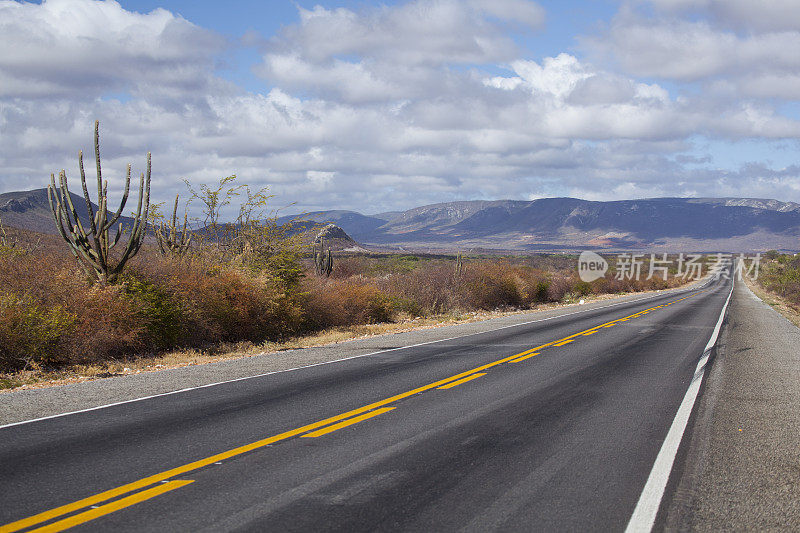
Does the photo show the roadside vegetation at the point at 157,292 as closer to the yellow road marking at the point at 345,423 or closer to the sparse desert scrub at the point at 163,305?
the sparse desert scrub at the point at 163,305

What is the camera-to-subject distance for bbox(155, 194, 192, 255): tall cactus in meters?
19.1

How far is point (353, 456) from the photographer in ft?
21.2

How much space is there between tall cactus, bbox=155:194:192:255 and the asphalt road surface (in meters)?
9.21

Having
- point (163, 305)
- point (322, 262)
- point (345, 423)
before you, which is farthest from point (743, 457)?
point (322, 262)

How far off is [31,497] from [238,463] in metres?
1.70

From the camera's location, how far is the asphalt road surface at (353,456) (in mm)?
→ 4984

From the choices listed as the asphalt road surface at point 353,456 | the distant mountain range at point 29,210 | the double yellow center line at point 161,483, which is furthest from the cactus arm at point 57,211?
the distant mountain range at point 29,210

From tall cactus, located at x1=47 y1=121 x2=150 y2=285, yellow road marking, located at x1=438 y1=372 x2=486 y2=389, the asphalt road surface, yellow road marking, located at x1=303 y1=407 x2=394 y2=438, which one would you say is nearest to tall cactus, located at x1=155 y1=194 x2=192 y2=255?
tall cactus, located at x1=47 y1=121 x2=150 y2=285

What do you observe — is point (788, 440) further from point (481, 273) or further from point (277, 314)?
point (481, 273)

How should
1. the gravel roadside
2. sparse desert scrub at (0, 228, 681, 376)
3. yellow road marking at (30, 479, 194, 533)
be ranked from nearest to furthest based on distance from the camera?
1. yellow road marking at (30, 479, 194, 533)
2. the gravel roadside
3. sparse desert scrub at (0, 228, 681, 376)

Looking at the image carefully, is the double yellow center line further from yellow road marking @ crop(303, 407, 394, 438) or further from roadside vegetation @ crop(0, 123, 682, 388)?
roadside vegetation @ crop(0, 123, 682, 388)

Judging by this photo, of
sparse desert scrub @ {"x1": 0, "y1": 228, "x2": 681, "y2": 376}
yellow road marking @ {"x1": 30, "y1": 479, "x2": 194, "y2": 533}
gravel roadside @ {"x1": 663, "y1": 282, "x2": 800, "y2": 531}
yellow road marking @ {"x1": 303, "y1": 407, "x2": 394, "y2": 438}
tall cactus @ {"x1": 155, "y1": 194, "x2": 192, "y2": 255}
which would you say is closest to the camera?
yellow road marking @ {"x1": 30, "y1": 479, "x2": 194, "y2": 533}

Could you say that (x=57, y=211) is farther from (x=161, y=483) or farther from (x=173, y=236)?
(x=161, y=483)

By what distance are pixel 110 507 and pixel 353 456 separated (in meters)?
2.27
